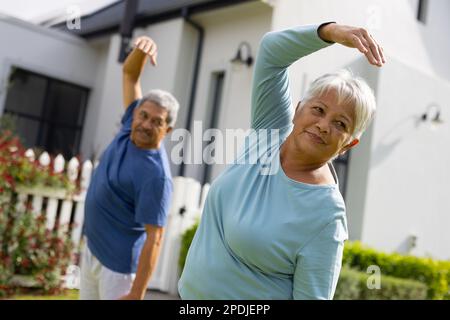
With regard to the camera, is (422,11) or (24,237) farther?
(422,11)

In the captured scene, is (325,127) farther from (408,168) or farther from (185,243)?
(408,168)

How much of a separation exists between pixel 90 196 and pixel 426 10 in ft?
17.1

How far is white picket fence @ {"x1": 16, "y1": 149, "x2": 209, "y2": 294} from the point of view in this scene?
4.21 meters

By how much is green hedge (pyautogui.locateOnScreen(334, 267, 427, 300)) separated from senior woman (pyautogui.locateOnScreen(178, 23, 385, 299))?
3.62m

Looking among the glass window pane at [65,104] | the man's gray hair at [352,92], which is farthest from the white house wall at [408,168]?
the man's gray hair at [352,92]

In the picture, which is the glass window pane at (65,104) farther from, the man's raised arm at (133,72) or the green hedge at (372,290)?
the man's raised arm at (133,72)

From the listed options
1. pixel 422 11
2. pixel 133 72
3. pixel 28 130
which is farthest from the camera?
pixel 28 130

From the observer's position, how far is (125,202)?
1.99m

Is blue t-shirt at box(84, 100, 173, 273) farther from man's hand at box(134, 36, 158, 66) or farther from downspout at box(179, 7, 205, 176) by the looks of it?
downspout at box(179, 7, 205, 176)

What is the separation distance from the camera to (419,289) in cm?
534

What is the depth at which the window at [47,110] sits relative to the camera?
25.9 ft

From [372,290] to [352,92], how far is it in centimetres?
423

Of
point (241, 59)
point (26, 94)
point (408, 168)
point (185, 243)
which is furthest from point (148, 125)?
point (26, 94)

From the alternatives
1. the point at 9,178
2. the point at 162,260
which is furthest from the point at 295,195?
the point at 162,260
